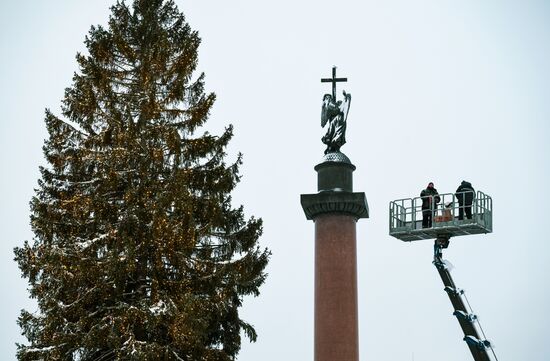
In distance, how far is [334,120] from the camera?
1099 inches

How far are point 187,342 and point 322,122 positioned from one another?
30.0ft

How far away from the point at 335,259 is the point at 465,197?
3.87m

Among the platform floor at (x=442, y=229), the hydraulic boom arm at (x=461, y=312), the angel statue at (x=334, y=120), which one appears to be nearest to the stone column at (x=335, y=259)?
the angel statue at (x=334, y=120)

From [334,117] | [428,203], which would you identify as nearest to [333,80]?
[334,117]

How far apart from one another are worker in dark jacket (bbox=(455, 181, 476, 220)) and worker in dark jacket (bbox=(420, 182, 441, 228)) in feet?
2.02

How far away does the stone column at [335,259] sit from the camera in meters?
25.5

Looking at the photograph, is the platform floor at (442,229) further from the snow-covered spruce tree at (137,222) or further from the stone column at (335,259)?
the snow-covered spruce tree at (137,222)

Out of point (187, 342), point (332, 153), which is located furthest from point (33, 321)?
point (332, 153)

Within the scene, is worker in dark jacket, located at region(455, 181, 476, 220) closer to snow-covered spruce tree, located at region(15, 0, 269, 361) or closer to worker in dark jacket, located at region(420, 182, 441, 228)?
worker in dark jacket, located at region(420, 182, 441, 228)

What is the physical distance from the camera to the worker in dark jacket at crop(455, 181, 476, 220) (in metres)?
25.4

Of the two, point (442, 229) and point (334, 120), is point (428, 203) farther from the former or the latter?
point (334, 120)

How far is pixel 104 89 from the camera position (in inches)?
958

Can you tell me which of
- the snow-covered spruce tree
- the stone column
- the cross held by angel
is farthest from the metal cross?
the snow-covered spruce tree

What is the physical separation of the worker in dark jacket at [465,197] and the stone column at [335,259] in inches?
102
